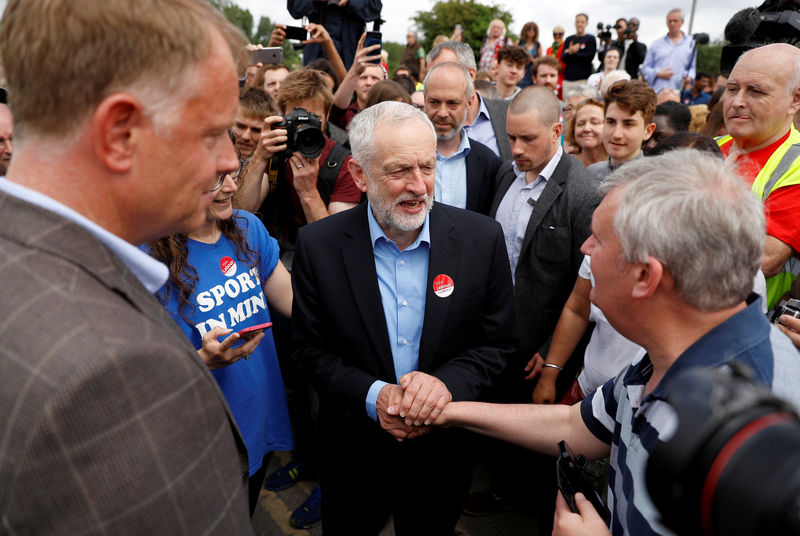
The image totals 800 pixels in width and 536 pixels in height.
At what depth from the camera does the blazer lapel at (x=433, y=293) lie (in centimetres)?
210

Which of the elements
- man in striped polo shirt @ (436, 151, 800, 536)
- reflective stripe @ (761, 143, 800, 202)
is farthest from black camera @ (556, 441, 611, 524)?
reflective stripe @ (761, 143, 800, 202)

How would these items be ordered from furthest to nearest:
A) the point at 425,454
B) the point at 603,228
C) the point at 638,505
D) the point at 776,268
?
the point at 776,268 < the point at 425,454 < the point at 603,228 < the point at 638,505

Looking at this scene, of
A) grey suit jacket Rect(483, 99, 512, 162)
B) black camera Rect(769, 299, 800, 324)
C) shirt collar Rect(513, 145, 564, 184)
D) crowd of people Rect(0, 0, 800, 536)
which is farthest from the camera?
grey suit jacket Rect(483, 99, 512, 162)

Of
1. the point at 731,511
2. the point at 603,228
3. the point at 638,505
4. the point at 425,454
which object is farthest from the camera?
the point at 425,454

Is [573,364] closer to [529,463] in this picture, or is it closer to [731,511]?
[529,463]

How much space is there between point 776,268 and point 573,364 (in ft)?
3.82

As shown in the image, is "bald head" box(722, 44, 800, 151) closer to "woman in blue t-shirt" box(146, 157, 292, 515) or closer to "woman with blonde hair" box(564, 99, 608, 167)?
"woman with blonde hair" box(564, 99, 608, 167)

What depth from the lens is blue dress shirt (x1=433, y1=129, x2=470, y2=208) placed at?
3617 mm

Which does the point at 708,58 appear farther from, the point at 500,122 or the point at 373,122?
the point at 373,122

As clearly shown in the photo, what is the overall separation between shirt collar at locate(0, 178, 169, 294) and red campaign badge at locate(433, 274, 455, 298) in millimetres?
1302

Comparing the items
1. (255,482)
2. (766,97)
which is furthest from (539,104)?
(255,482)

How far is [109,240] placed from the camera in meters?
0.84

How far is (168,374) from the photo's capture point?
0.76 meters

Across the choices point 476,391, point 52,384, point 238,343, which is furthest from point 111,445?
point 476,391
